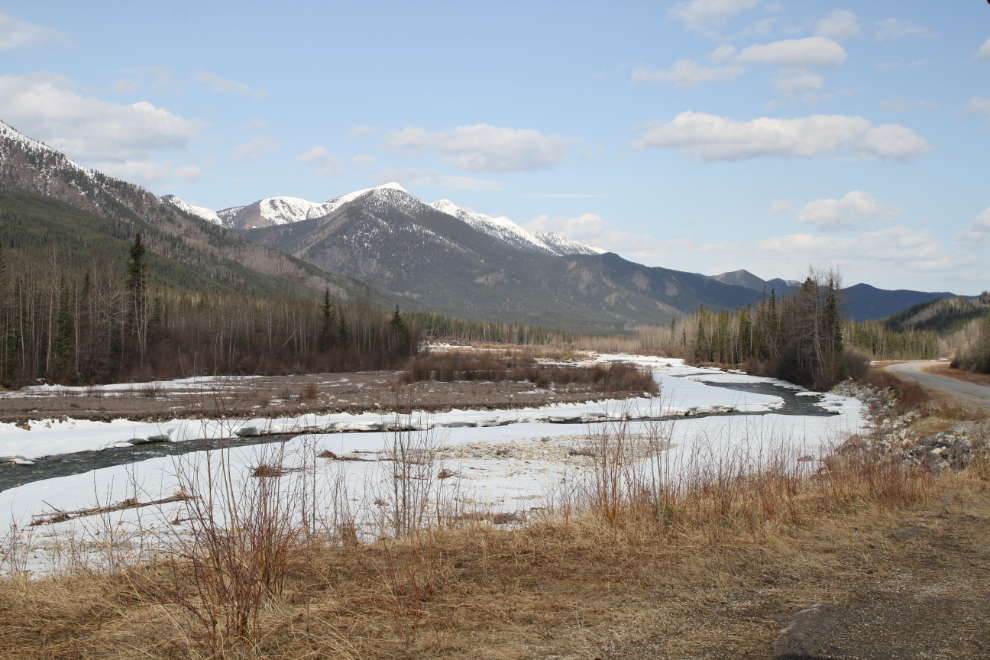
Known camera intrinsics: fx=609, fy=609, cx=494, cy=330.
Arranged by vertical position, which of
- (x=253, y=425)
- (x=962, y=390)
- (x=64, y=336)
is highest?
(x=64, y=336)

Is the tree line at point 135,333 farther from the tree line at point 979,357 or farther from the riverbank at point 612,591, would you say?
the tree line at point 979,357

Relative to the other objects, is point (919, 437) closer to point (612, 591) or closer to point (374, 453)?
point (374, 453)

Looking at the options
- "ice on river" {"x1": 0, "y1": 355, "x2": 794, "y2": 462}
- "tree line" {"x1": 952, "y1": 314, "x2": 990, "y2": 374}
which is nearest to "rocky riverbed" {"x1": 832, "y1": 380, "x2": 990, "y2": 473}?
"ice on river" {"x1": 0, "y1": 355, "x2": 794, "y2": 462}

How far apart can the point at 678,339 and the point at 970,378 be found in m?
104

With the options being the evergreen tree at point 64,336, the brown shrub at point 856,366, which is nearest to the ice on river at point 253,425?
the brown shrub at point 856,366

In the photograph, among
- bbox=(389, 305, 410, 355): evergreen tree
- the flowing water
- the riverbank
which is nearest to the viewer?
the riverbank

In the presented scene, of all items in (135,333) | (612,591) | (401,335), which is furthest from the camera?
(401,335)

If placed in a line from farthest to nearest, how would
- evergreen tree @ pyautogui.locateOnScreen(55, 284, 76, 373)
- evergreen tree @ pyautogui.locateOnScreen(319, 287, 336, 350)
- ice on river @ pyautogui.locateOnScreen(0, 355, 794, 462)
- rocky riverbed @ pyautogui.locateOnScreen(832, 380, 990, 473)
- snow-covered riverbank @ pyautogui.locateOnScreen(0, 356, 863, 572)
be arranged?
evergreen tree @ pyautogui.locateOnScreen(319, 287, 336, 350) → evergreen tree @ pyautogui.locateOnScreen(55, 284, 76, 373) → ice on river @ pyautogui.locateOnScreen(0, 355, 794, 462) → rocky riverbed @ pyautogui.locateOnScreen(832, 380, 990, 473) → snow-covered riverbank @ pyautogui.locateOnScreen(0, 356, 863, 572)

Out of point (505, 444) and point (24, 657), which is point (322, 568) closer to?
point (24, 657)

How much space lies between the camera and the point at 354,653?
4.20 meters

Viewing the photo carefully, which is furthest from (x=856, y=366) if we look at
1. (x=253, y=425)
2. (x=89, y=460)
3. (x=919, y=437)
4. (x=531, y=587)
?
(x=531, y=587)

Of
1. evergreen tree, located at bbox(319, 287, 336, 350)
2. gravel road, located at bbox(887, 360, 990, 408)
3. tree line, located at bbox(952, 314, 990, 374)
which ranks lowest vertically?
gravel road, located at bbox(887, 360, 990, 408)

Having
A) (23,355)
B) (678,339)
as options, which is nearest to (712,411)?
(23,355)

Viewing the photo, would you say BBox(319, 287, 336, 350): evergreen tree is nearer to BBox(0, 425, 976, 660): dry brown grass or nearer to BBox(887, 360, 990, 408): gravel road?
BBox(887, 360, 990, 408): gravel road
